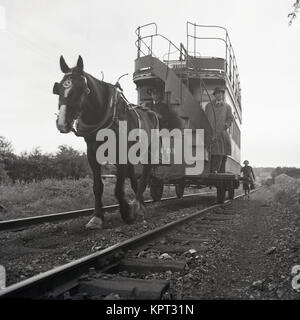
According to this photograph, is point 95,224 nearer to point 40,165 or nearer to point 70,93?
point 70,93

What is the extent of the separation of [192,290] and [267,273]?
0.93 meters

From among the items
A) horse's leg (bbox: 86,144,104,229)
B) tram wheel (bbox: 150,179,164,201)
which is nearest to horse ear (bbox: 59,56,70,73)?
horse's leg (bbox: 86,144,104,229)

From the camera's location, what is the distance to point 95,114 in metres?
6.23

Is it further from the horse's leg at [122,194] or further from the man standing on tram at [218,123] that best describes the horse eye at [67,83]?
the man standing on tram at [218,123]

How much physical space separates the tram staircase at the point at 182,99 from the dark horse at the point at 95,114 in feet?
5.24

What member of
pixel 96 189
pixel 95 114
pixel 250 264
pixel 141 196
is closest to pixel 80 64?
pixel 95 114

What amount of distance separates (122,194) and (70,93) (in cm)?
194

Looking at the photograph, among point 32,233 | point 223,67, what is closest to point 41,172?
point 223,67

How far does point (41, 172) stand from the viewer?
25672 millimetres

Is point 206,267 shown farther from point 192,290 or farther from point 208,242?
point 208,242

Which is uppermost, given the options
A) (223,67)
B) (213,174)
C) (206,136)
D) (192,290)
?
(223,67)
